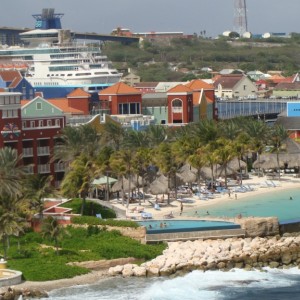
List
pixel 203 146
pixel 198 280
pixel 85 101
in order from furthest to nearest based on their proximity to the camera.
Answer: pixel 85 101
pixel 203 146
pixel 198 280

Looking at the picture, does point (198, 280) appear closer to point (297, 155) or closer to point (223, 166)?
point (223, 166)

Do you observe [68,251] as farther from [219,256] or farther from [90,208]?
[90,208]

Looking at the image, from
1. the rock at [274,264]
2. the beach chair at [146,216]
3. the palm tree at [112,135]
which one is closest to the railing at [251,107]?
the palm tree at [112,135]

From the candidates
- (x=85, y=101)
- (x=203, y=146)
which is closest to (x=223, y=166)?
(x=203, y=146)

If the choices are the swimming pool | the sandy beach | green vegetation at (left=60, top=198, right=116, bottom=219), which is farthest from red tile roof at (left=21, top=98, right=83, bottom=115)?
the swimming pool

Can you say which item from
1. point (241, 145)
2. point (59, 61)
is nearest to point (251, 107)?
point (59, 61)

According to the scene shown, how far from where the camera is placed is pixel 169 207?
63000 millimetres

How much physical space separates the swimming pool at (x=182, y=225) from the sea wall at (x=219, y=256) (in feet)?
3.36

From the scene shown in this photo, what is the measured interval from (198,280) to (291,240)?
693 cm

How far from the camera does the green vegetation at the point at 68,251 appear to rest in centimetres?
4641

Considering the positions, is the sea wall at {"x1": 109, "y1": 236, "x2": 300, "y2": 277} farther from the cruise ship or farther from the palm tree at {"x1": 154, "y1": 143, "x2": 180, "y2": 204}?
the cruise ship

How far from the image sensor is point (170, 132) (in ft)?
258

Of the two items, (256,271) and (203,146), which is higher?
(203,146)

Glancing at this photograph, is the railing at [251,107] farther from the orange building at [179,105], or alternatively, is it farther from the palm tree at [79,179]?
the palm tree at [79,179]
